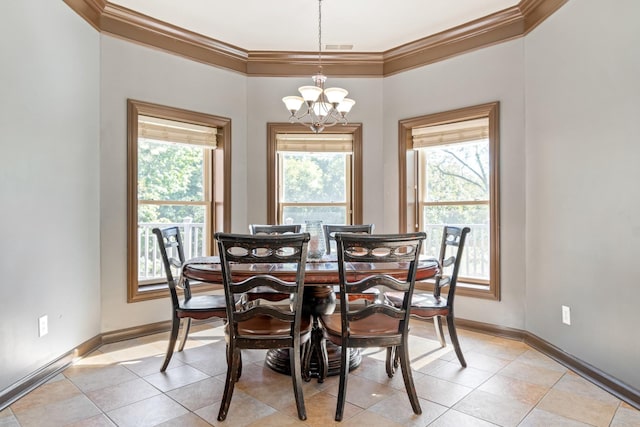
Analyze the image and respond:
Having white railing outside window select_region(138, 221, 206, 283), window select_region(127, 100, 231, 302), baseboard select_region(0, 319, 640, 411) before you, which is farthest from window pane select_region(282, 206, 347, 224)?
baseboard select_region(0, 319, 640, 411)

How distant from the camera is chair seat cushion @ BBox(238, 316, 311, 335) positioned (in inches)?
84.7

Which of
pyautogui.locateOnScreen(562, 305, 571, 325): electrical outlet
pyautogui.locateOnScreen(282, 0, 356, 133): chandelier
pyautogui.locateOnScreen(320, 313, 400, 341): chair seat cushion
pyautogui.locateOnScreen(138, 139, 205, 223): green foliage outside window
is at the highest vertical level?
pyautogui.locateOnScreen(282, 0, 356, 133): chandelier

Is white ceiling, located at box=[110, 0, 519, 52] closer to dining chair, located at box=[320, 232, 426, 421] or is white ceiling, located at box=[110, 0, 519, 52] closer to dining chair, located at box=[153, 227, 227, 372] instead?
dining chair, located at box=[153, 227, 227, 372]

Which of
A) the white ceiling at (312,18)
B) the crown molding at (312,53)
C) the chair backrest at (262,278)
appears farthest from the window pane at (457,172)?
the chair backrest at (262,278)

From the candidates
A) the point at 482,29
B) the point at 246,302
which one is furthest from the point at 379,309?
the point at 482,29

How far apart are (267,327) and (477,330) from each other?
7.52 feet

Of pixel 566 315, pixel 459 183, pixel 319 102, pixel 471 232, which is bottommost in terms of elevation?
pixel 566 315

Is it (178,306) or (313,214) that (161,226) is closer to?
(178,306)

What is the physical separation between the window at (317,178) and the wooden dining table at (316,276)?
5.21 feet

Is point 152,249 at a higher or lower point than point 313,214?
lower

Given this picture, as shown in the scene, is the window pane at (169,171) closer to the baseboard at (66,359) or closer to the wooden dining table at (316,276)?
the baseboard at (66,359)

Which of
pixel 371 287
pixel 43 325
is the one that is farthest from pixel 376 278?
pixel 43 325

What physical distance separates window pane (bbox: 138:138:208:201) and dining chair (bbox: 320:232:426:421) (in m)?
2.45

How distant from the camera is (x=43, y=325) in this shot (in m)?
2.58
